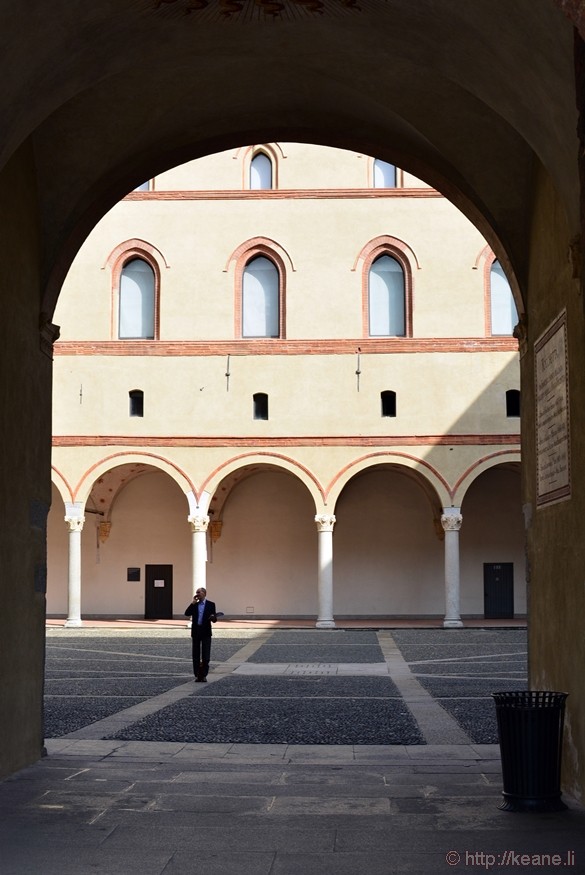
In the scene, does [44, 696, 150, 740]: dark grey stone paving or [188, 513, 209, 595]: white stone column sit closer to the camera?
[44, 696, 150, 740]: dark grey stone paving

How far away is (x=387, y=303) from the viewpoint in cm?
3069

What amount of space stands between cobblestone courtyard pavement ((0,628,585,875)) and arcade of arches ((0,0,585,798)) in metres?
0.85

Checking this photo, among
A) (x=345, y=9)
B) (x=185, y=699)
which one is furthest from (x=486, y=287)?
(x=345, y=9)

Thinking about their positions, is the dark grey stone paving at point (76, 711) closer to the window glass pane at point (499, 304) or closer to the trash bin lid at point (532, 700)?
the trash bin lid at point (532, 700)

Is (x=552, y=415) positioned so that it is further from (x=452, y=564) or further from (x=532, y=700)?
(x=452, y=564)

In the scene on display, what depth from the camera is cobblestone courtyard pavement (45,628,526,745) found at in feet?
35.6

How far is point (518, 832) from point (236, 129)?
6.00 m

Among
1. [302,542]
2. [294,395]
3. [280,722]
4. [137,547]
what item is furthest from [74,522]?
[280,722]

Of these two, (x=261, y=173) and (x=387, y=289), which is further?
(x=261, y=173)

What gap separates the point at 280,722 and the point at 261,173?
22995mm

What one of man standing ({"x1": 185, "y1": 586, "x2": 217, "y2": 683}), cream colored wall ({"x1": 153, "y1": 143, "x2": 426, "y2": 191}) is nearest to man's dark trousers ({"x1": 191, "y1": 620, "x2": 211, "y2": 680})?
man standing ({"x1": 185, "y1": 586, "x2": 217, "y2": 683})

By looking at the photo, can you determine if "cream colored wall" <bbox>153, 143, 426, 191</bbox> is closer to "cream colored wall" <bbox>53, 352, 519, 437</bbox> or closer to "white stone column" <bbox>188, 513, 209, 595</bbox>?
"cream colored wall" <bbox>53, 352, 519, 437</bbox>

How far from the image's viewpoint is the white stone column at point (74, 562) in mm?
29828

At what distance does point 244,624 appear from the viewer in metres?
30.9
